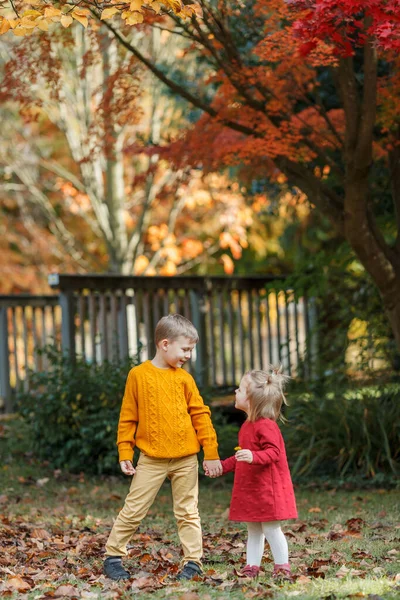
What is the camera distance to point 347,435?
7777 millimetres

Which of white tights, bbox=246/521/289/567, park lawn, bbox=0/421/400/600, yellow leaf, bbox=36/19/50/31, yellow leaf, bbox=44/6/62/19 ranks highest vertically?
yellow leaf, bbox=44/6/62/19

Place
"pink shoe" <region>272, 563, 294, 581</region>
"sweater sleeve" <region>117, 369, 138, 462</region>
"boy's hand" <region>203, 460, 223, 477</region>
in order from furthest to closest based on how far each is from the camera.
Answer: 1. "sweater sleeve" <region>117, 369, 138, 462</region>
2. "boy's hand" <region>203, 460, 223, 477</region>
3. "pink shoe" <region>272, 563, 294, 581</region>

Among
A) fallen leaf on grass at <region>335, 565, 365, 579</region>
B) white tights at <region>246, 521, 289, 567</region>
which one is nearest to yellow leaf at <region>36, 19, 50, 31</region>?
white tights at <region>246, 521, 289, 567</region>

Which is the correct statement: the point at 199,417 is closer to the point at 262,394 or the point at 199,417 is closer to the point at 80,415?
the point at 262,394

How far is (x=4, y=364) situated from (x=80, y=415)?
103 inches

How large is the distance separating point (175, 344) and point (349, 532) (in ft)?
6.55

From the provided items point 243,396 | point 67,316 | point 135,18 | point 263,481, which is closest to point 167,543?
point 263,481

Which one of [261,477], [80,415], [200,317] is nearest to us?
[261,477]

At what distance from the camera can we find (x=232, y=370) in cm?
1054

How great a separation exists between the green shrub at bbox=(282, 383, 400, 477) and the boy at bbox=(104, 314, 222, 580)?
3.24 meters

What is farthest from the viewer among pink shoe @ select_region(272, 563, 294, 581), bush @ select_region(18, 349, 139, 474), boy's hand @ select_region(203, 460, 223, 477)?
bush @ select_region(18, 349, 139, 474)

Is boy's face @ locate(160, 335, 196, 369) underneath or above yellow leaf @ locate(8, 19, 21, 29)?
underneath

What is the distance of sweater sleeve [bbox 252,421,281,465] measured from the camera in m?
4.31

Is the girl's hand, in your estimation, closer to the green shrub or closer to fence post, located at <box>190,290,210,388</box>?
the green shrub
